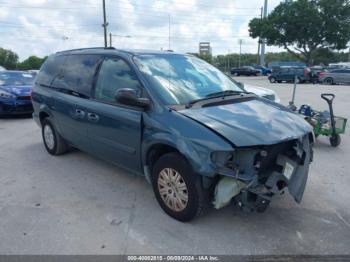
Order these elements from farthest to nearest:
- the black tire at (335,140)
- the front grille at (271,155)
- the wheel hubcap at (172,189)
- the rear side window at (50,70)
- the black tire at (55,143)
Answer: the black tire at (335,140)
the black tire at (55,143)
the rear side window at (50,70)
the wheel hubcap at (172,189)
the front grille at (271,155)

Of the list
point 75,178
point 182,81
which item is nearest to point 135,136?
point 182,81

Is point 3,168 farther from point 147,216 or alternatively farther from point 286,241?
point 286,241

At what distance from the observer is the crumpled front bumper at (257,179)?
2.88 meters

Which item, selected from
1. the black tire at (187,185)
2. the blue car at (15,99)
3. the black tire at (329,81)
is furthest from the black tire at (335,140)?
the black tire at (329,81)

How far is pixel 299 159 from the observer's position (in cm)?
327

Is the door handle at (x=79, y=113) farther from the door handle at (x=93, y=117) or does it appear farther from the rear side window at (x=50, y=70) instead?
the rear side window at (x=50, y=70)

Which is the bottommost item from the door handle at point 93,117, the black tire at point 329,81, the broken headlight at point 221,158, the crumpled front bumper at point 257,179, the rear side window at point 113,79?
the black tire at point 329,81

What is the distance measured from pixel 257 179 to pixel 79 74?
9.94 ft

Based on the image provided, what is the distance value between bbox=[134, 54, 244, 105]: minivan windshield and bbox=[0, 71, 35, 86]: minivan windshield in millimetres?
7944

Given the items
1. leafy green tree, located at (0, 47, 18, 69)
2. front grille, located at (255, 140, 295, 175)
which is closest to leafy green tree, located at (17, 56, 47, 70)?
leafy green tree, located at (0, 47, 18, 69)

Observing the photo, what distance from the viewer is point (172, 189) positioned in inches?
130

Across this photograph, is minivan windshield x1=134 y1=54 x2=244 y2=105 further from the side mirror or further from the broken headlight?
the broken headlight

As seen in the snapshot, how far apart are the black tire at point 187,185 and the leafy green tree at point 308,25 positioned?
44.7 meters

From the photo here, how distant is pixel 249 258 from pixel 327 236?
0.90m
